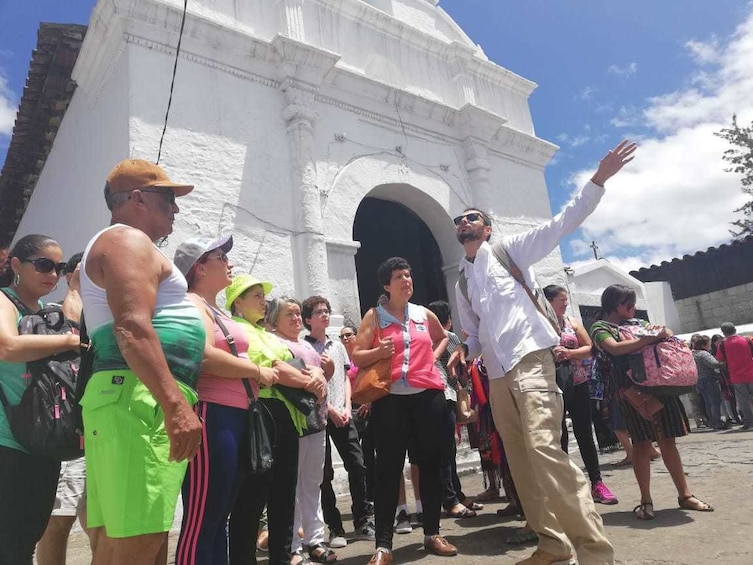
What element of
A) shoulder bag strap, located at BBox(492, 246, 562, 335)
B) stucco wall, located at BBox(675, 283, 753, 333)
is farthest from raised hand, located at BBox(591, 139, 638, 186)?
stucco wall, located at BBox(675, 283, 753, 333)

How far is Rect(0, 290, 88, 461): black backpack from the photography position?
2139 millimetres

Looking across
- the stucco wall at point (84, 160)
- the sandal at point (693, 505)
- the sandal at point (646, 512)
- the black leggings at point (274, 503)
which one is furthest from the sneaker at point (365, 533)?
the stucco wall at point (84, 160)

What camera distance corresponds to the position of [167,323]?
1769 millimetres

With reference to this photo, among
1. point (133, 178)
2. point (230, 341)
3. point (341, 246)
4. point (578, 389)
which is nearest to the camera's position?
point (133, 178)

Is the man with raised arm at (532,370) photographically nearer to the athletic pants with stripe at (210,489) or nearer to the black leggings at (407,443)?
the black leggings at (407,443)

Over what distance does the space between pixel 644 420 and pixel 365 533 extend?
81.6 inches

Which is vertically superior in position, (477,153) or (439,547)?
(477,153)

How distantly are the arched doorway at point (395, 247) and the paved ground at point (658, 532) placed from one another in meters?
4.46

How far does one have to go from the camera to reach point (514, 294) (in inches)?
115

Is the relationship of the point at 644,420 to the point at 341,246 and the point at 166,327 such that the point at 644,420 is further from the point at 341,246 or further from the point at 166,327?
the point at 341,246

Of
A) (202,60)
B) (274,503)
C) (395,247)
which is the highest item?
(202,60)

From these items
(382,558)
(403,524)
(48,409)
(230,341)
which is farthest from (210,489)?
(403,524)

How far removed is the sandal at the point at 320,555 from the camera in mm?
3182

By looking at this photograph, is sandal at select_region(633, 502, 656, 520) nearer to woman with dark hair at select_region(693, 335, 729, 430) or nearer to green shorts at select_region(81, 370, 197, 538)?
green shorts at select_region(81, 370, 197, 538)
